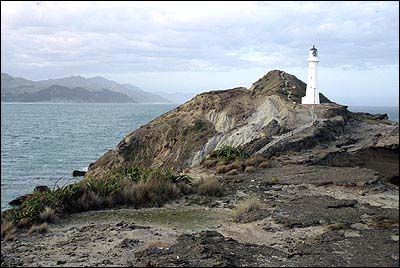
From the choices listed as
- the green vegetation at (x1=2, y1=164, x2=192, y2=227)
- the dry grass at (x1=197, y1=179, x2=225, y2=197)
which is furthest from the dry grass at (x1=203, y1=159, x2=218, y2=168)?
the dry grass at (x1=197, y1=179, x2=225, y2=197)

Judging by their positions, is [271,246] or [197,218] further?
[197,218]

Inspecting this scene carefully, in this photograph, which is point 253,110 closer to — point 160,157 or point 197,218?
point 160,157

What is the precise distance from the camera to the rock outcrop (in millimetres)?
22156

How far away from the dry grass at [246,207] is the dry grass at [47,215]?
12.4 ft

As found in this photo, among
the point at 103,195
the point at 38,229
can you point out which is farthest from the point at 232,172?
the point at 38,229

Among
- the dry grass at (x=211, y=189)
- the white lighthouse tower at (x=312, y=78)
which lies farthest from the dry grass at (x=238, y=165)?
the white lighthouse tower at (x=312, y=78)

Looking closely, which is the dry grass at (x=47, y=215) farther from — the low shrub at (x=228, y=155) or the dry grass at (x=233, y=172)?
the low shrub at (x=228, y=155)

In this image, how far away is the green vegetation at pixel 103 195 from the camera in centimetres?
1009

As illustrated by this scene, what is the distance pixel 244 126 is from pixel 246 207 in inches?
737

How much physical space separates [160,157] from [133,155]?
2319 millimetres

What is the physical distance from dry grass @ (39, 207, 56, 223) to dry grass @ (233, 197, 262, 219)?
379 centimetres

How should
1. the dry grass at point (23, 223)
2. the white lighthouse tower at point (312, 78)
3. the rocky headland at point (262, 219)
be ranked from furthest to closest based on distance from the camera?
1. the white lighthouse tower at point (312, 78)
2. the dry grass at point (23, 223)
3. the rocky headland at point (262, 219)

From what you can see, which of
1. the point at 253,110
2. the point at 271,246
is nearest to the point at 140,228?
the point at 271,246

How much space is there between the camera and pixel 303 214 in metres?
10.5
